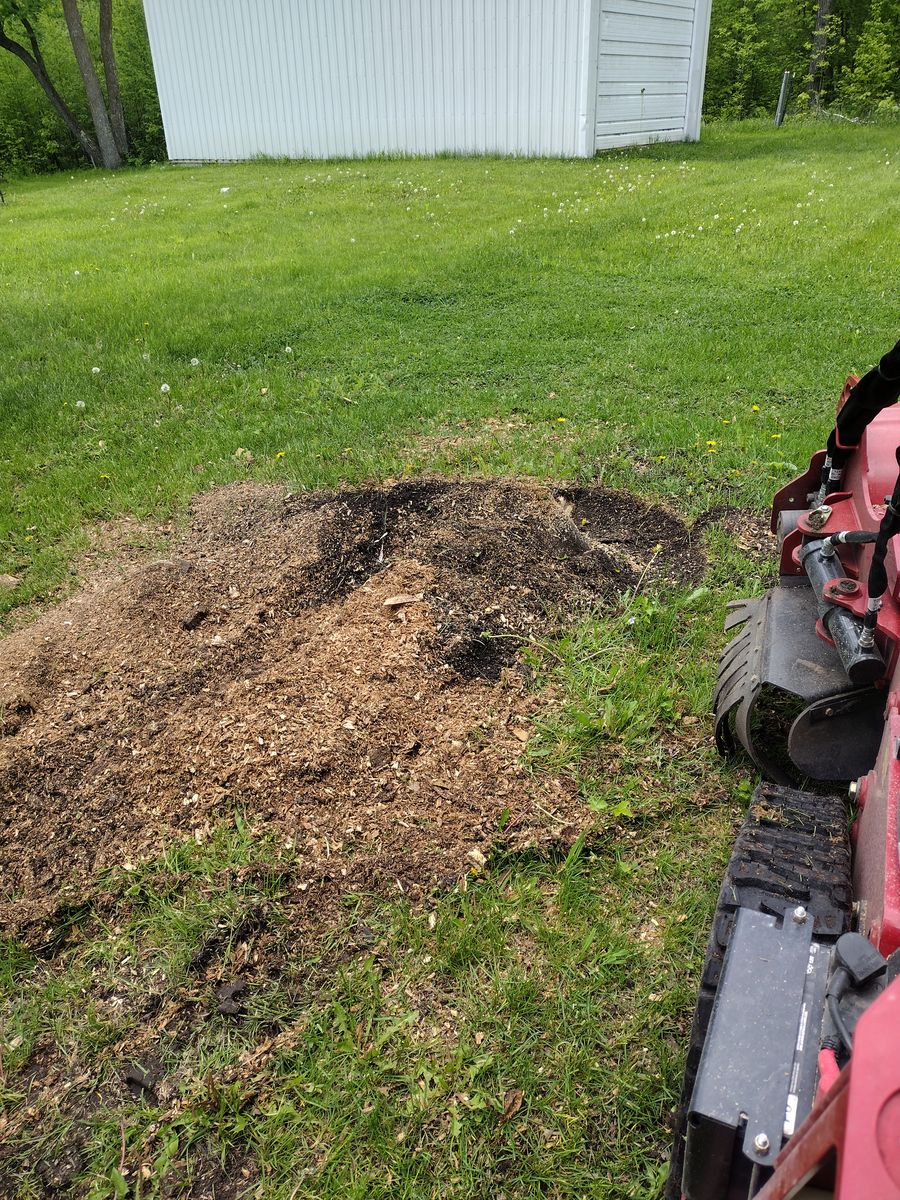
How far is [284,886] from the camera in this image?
2574mm

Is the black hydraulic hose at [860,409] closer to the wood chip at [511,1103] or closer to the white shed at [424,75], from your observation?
the wood chip at [511,1103]

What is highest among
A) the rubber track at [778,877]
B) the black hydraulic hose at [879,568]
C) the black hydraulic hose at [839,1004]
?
the black hydraulic hose at [879,568]

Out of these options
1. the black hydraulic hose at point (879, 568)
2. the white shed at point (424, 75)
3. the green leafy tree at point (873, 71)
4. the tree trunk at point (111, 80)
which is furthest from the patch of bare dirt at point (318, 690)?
the green leafy tree at point (873, 71)

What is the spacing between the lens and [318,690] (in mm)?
3143

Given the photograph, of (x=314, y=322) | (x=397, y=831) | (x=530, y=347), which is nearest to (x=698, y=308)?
(x=530, y=347)

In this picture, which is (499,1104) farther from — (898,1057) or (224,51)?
(224,51)

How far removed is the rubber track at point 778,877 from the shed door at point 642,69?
1500cm

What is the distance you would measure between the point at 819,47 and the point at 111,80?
1829cm

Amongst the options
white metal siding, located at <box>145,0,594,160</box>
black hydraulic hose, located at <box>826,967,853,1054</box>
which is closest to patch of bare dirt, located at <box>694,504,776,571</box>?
black hydraulic hose, located at <box>826,967,853,1054</box>

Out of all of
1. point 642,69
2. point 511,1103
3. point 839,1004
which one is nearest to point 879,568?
point 839,1004

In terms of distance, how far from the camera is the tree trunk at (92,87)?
58.1 feet

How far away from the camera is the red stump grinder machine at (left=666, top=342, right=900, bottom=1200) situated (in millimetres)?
959

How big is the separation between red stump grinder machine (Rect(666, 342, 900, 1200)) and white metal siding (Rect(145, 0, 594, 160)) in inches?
544

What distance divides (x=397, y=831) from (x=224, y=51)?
19321 millimetres
